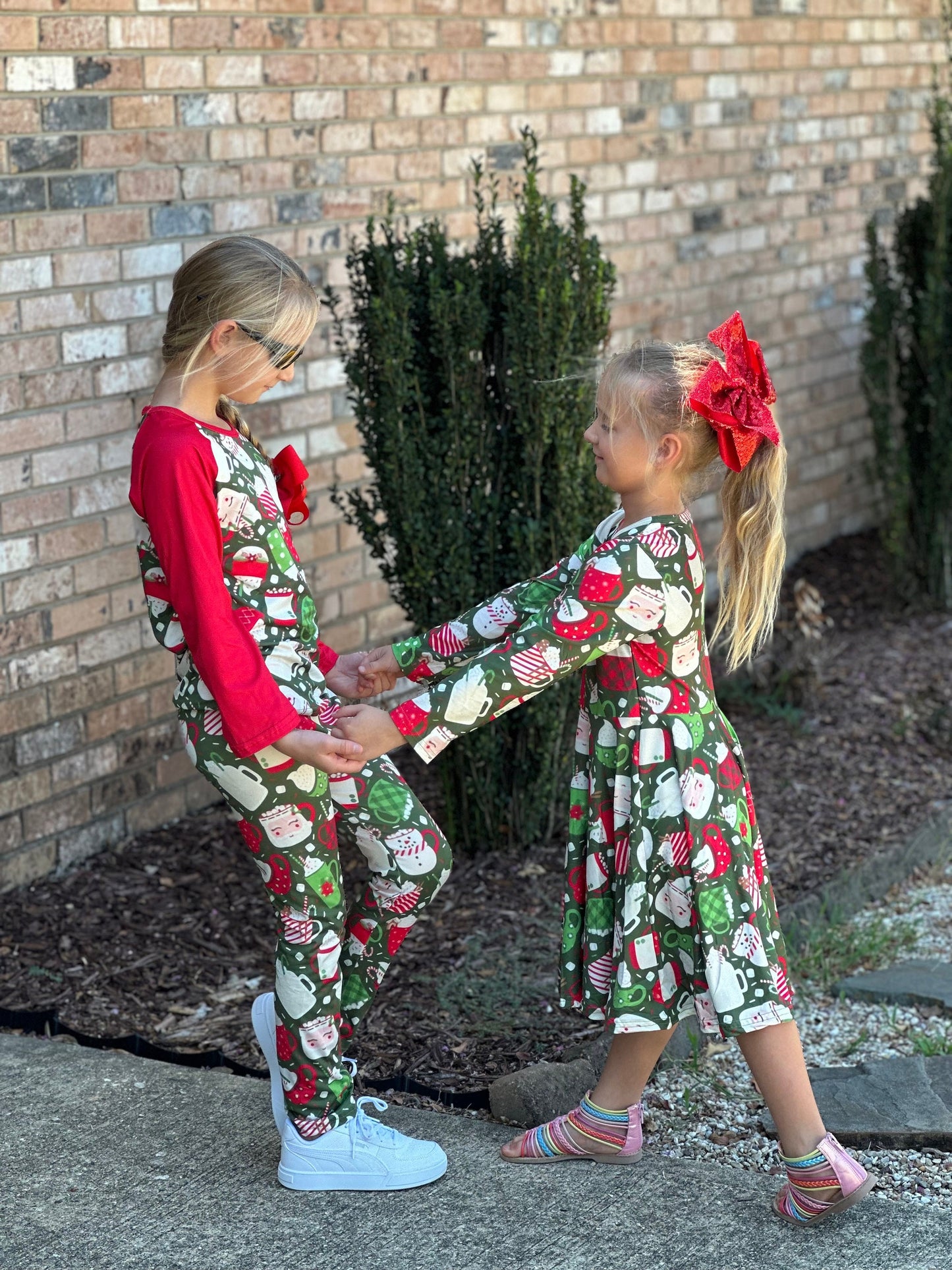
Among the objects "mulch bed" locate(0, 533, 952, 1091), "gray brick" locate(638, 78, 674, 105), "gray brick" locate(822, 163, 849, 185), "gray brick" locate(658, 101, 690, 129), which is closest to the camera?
"mulch bed" locate(0, 533, 952, 1091)

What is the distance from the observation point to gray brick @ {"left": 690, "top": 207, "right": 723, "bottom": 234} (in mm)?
6914

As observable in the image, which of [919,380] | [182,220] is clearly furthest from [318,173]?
[919,380]

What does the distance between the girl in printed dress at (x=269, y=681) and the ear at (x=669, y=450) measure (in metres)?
0.63

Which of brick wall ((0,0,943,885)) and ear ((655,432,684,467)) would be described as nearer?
ear ((655,432,684,467))

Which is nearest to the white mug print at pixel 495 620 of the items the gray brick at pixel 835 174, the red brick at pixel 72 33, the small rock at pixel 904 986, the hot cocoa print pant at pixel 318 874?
the hot cocoa print pant at pixel 318 874

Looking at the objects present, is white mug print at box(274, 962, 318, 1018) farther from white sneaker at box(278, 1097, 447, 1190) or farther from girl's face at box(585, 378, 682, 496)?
girl's face at box(585, 378, 682, 496)

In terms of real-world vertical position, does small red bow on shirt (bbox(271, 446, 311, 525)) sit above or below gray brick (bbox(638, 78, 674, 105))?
below

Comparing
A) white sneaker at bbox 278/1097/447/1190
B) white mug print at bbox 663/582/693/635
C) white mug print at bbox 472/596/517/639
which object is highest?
white mug print at bbox 663/582/693/635

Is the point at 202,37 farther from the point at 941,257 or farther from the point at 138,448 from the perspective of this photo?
the point at 941,257

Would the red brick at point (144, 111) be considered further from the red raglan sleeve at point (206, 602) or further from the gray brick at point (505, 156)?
the red raglan sleeve at point (206, 602)

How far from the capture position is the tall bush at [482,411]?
13.1ft

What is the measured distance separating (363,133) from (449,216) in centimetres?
53

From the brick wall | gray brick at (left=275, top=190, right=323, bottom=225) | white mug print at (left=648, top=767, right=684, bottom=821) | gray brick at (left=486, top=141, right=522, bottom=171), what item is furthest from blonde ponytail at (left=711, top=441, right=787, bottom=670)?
gray brick at (left=486, top=141, right=522, bottom=171)

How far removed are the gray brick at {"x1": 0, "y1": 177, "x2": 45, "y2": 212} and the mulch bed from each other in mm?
1790
